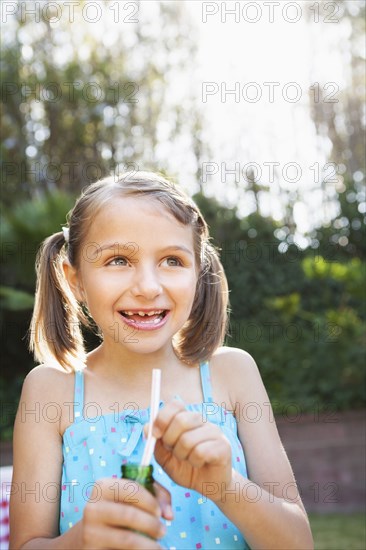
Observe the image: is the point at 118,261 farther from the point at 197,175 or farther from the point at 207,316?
the point at 197,175

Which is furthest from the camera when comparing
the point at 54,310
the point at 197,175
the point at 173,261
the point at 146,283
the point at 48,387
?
the point at 197,175

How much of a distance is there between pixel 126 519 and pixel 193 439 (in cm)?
17

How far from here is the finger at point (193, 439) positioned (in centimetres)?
130

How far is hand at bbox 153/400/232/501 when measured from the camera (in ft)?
4.25

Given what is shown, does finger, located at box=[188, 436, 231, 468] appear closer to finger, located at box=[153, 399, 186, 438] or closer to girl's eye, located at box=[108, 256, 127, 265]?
finger, located at box=[153, 399, 186, 438]

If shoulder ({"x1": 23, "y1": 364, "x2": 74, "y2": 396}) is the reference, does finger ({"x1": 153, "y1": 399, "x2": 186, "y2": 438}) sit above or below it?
above

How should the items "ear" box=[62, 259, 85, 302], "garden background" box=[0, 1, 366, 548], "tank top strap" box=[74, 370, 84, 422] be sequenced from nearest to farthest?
"tank top strap" box=[74, 370, 84, 422], "ear" box=[62, 259, 85, 302], "garden background" box=[0, 1, 366, 548]

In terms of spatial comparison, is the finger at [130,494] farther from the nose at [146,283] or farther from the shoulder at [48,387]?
the shoulder at [48,387]

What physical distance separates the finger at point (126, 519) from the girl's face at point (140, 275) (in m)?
0.64

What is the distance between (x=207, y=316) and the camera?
225 cm

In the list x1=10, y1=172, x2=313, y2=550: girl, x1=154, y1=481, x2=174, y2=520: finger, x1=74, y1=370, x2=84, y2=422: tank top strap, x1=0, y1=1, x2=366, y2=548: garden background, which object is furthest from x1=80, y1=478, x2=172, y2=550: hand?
x1=0, y1=1, x2=366, y2=548: garden background

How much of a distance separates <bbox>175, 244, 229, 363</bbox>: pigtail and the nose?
37cm

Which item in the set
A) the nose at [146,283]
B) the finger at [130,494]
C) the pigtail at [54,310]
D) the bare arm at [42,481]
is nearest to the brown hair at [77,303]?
the pigtail at [54,310]

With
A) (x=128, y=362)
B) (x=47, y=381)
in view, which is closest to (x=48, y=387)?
(x=47, y=381)
